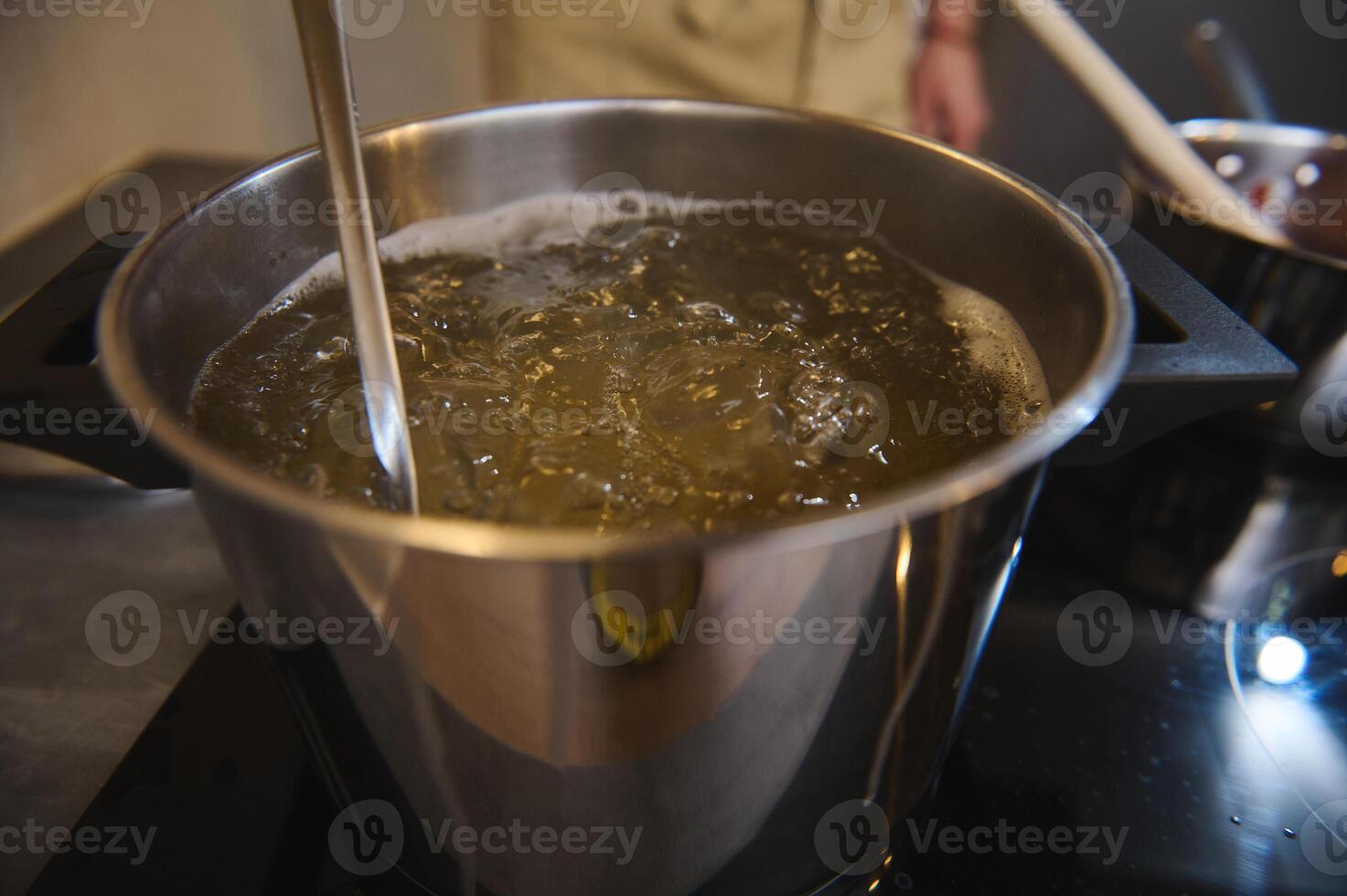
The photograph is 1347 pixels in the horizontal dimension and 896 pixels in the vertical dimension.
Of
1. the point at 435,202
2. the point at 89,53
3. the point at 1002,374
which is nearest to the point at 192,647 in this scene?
the point at 435,202

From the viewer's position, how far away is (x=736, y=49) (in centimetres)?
123

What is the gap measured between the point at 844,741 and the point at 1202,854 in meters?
0.28

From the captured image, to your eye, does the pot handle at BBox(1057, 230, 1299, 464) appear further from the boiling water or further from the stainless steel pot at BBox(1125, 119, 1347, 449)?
the stainless steel pot at BBox(1125, 119, 1347, 449)

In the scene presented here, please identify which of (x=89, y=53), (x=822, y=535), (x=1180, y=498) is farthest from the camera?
(x=89, y=53)

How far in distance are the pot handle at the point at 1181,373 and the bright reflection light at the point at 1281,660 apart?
0.92 ft

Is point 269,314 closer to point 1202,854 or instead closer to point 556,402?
point 556,402

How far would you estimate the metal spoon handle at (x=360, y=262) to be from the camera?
1.39 feet

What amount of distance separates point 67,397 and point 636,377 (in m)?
0.30

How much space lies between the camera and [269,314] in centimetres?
60

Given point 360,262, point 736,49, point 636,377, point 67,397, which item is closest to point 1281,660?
point 636,377

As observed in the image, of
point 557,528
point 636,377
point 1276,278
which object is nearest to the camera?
point 557,528

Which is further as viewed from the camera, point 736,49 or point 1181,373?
point 736,49

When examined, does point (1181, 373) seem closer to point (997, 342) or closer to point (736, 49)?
point (997, 342)

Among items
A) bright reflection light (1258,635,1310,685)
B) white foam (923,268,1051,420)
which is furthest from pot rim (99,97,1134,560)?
bright reflection light (1258,635,1310,685)
